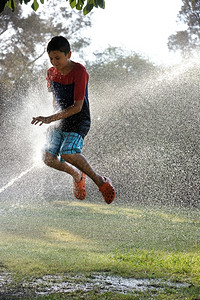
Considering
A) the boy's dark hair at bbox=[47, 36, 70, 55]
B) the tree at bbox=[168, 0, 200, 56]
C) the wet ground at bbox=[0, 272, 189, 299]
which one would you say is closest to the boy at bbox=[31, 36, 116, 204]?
the boy's dark hair at bbox=[47, 36, 70, 55]

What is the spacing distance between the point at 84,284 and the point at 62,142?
2568mm

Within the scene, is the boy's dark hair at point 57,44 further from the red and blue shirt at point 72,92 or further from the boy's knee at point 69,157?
the boy's knee at point 69,157

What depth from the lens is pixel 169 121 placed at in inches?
781

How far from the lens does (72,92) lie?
445 cm

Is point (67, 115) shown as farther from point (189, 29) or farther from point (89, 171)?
point (189, 29)

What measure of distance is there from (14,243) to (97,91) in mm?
12116

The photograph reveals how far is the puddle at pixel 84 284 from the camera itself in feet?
20.0

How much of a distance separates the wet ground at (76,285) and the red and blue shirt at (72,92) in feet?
7.52

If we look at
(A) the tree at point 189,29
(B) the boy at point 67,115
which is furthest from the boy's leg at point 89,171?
(A) the tree at point 189,29

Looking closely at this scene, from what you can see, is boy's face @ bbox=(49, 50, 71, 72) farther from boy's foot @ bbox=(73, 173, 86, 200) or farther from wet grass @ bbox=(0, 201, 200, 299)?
wet grass @ bbox=(0, 201, 200, 299)

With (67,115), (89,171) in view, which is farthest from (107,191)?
(67,115)

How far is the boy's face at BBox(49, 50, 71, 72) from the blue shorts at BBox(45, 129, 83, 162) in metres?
0.66

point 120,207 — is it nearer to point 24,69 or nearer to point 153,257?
point 153,257

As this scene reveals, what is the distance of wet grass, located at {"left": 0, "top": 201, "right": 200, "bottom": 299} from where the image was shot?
7289mm
